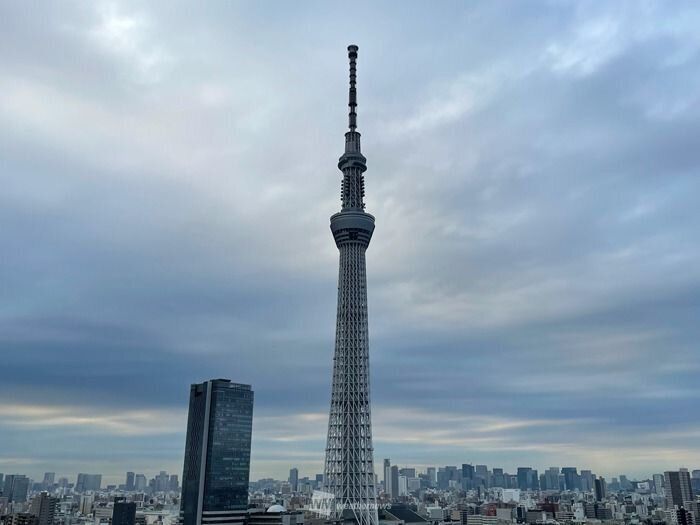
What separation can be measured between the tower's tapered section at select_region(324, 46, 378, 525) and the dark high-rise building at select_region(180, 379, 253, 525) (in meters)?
27.5

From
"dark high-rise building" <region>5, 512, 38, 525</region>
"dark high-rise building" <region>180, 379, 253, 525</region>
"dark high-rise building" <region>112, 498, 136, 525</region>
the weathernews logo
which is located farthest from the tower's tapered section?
"dark high-rise building" <region>5, 512, 38, 525</region>

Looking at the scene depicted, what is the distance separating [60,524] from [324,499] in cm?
12263

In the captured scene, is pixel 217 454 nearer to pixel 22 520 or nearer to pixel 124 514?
pixel 124 514

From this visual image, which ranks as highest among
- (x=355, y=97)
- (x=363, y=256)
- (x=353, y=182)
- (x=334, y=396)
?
(x=355, y=97)

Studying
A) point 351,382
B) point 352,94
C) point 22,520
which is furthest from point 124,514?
point 352,94

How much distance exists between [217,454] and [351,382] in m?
38.6

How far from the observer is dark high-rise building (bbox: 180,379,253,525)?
135875 mm

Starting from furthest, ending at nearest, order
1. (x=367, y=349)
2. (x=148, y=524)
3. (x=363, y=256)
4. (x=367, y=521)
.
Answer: (x=148, y=524), (x=363, y=256), (x=367, y=349), (x=367, y=521)

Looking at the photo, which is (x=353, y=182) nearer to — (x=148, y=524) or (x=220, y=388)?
(x=220, y=388)

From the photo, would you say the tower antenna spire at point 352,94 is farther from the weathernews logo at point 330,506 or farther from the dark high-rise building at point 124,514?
the dark high-rise building at point 124,514

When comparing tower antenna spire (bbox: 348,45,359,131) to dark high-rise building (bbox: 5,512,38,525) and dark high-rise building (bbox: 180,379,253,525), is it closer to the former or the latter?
dark high-rise building (bbox: 180,379,253,525)

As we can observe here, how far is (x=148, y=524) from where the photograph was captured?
639ft

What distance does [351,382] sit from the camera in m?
126

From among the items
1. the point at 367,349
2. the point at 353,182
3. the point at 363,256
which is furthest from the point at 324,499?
the point at 353,182
